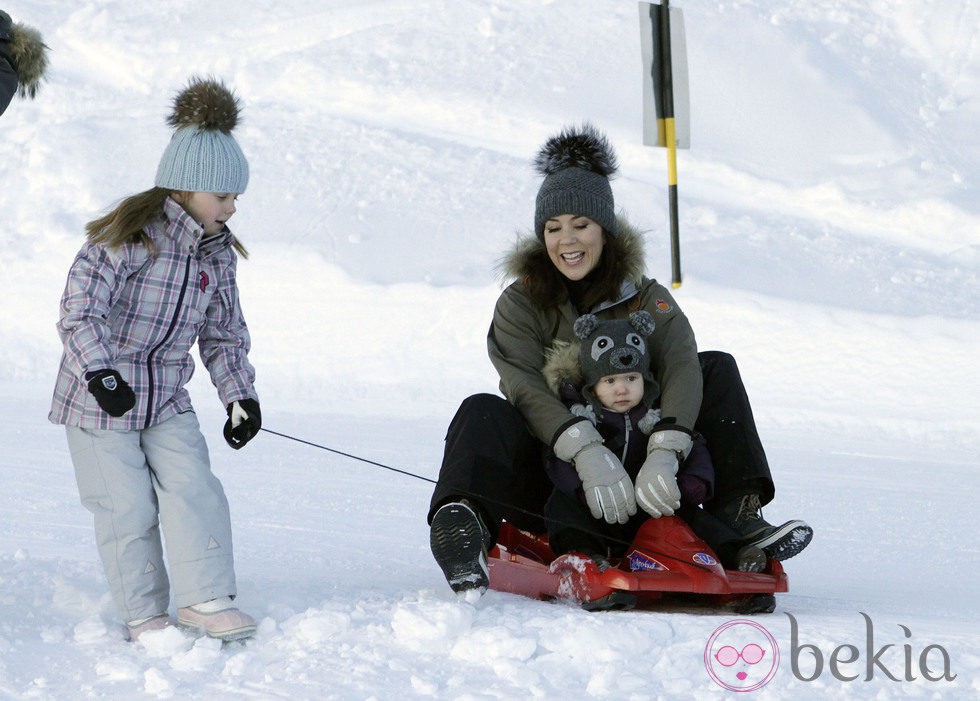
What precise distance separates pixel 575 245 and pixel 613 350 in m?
0.39

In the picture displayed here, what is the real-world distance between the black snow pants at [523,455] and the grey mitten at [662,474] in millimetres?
227

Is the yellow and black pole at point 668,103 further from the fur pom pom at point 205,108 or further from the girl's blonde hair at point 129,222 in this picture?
the girl's blonde hair at point 129,222

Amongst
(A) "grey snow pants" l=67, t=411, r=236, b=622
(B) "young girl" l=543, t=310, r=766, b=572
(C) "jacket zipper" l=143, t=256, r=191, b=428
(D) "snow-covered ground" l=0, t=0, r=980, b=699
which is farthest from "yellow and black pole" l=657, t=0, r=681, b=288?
(A) "grey snow pants" l=67, t=411, r=236, b=622

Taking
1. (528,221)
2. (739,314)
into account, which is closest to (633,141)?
(528,221)

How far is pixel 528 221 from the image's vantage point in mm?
10078

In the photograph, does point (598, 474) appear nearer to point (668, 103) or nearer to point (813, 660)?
point (813, 660)

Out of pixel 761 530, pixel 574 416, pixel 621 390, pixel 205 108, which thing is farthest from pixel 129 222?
A: pixel 761 530

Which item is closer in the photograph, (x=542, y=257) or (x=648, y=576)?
(x=648, y=576)

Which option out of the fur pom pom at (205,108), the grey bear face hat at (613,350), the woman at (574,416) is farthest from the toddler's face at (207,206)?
the grey bear face hat at (613,350)

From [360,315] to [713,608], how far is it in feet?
18.4

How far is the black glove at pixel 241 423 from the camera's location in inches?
116

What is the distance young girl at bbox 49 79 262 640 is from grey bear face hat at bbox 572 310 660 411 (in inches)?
34.9

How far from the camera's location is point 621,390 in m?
3.26

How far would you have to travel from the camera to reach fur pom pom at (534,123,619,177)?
11.9 feet
